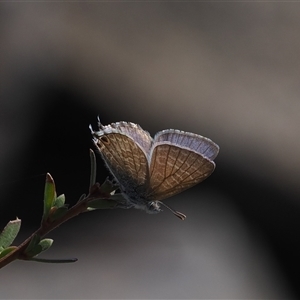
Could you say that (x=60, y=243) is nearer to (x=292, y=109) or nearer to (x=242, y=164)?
(x=242, y=164)

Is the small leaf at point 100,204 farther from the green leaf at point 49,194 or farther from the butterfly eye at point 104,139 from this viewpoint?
the butterfly eye at point 104,139

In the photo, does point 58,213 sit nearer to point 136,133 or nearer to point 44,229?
point 44,229

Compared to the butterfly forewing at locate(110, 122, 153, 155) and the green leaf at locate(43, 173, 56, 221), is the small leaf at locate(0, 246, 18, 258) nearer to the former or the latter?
the green leaf at locate(43, 173, 56, 221)

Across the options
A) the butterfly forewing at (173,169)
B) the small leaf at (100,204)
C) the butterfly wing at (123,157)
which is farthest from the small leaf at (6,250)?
the butterfly forewing at (173,169)

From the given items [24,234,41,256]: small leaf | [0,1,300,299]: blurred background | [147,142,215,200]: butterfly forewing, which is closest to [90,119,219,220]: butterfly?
[147,142,215,200]: butterfly forewing

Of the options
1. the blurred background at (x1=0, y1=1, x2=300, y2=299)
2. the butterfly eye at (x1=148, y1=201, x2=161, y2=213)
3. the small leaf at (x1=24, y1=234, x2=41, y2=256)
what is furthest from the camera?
the blurred background at (x1=0, y1=1, x2=300, y2=299)

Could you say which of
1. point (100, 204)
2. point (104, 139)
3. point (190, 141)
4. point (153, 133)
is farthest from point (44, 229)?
point (153, 133)

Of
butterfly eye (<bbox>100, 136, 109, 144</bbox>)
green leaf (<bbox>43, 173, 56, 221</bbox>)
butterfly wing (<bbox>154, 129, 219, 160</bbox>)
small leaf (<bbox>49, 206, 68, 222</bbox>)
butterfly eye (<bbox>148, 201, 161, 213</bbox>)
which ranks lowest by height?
butterfly eye (<bbox>148, 201, 161, 213</bbox>)
